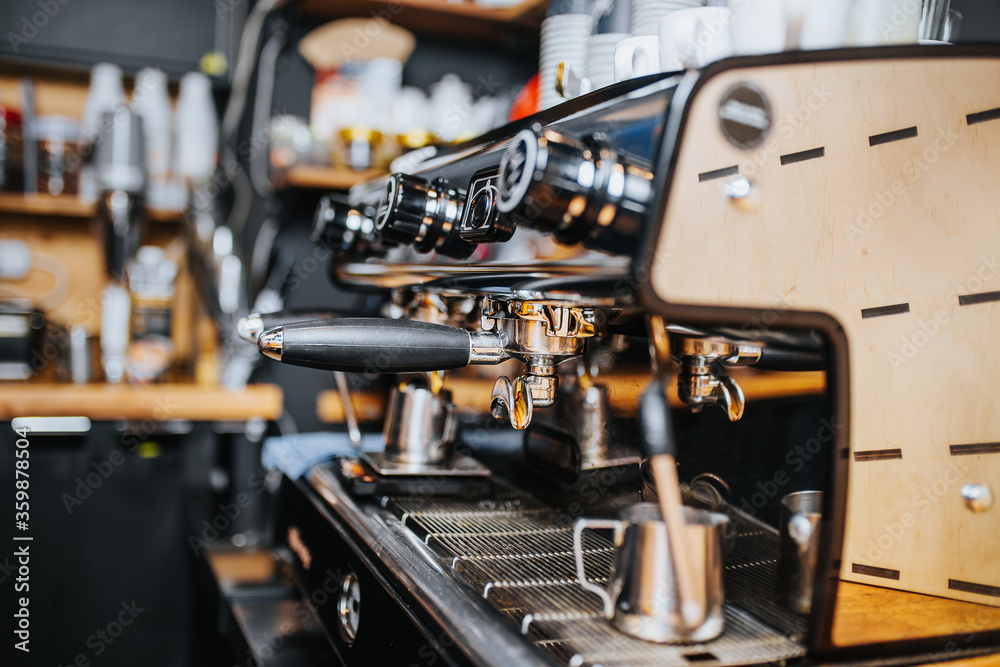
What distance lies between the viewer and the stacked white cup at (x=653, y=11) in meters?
0.67

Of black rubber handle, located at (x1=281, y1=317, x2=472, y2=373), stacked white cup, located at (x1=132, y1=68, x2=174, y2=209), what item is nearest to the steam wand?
black rubber handle, located at (x1=281, y1=317, x2=472, y2=373)

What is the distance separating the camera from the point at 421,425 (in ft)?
2.92

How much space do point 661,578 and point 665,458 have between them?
10cm

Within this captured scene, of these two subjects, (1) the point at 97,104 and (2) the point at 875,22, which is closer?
(2) the point at 875,22

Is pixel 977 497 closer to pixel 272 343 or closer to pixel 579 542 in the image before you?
pixel 579 542

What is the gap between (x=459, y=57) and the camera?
2107mm

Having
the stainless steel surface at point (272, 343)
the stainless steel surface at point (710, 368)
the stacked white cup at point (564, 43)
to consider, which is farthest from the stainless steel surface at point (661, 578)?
the stacked white cup at point (564, 43)

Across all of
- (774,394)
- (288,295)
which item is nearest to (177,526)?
(288,295)

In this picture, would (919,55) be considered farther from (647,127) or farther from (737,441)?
(737,441)

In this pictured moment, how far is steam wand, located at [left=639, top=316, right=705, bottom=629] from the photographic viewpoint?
0.44 metres

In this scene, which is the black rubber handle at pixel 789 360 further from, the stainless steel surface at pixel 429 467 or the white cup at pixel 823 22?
the stainless steel surface at pixel 429 467

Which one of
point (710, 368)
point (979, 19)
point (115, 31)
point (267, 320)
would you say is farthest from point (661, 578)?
point (115, 31)

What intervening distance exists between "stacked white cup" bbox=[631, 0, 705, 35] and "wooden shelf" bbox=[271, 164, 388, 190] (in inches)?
44.8

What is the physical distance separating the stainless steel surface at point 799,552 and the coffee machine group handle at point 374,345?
0.84ft
